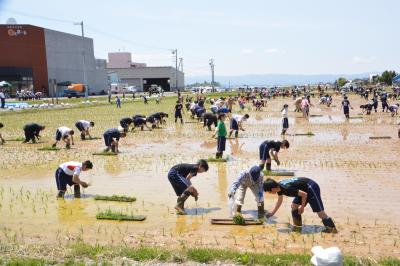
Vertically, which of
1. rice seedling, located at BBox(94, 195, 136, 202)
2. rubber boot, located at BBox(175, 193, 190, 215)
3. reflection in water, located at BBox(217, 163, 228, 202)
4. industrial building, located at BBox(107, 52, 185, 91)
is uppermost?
industrial building, located at BBox(107, 52, 185, 91)

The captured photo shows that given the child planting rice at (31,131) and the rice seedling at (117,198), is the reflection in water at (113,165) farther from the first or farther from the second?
the child planting rice at (31,131)

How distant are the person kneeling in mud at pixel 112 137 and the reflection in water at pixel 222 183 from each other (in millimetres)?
4035

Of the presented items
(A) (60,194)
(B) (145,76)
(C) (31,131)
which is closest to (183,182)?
(A) (60,194)

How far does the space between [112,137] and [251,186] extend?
8933mm

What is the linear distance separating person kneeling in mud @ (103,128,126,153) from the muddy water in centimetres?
63

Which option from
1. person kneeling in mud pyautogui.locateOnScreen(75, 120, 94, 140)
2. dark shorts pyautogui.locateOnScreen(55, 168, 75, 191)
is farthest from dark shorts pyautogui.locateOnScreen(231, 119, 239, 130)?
dark shorts pyautogui.locateOnScreen(55, 168, 75, 191)

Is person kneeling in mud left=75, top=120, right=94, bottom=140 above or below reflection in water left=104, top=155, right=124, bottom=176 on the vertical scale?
above

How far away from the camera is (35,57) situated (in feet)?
198

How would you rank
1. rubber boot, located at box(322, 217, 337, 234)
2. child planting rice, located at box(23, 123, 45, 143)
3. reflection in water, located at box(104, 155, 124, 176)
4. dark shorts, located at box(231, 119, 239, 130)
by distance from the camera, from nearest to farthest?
rubber boot, located at box(322, 217, 337, 234)
reflection in water, located at box(104, 155, 124, 176)
child planting rice, located at box(23, 123, 45, 143)
dark shorts, located at box(231, 119, 239, 130)

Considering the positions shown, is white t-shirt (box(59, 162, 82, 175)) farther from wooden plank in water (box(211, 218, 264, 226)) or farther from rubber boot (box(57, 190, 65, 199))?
wooden plank in water (box(211, 218, 264, 226))

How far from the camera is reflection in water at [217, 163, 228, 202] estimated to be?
10875mm

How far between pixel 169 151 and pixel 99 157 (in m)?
2.69

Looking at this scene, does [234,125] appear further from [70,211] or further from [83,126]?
[70,211]

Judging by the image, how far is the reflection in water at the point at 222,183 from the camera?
10.9 m
